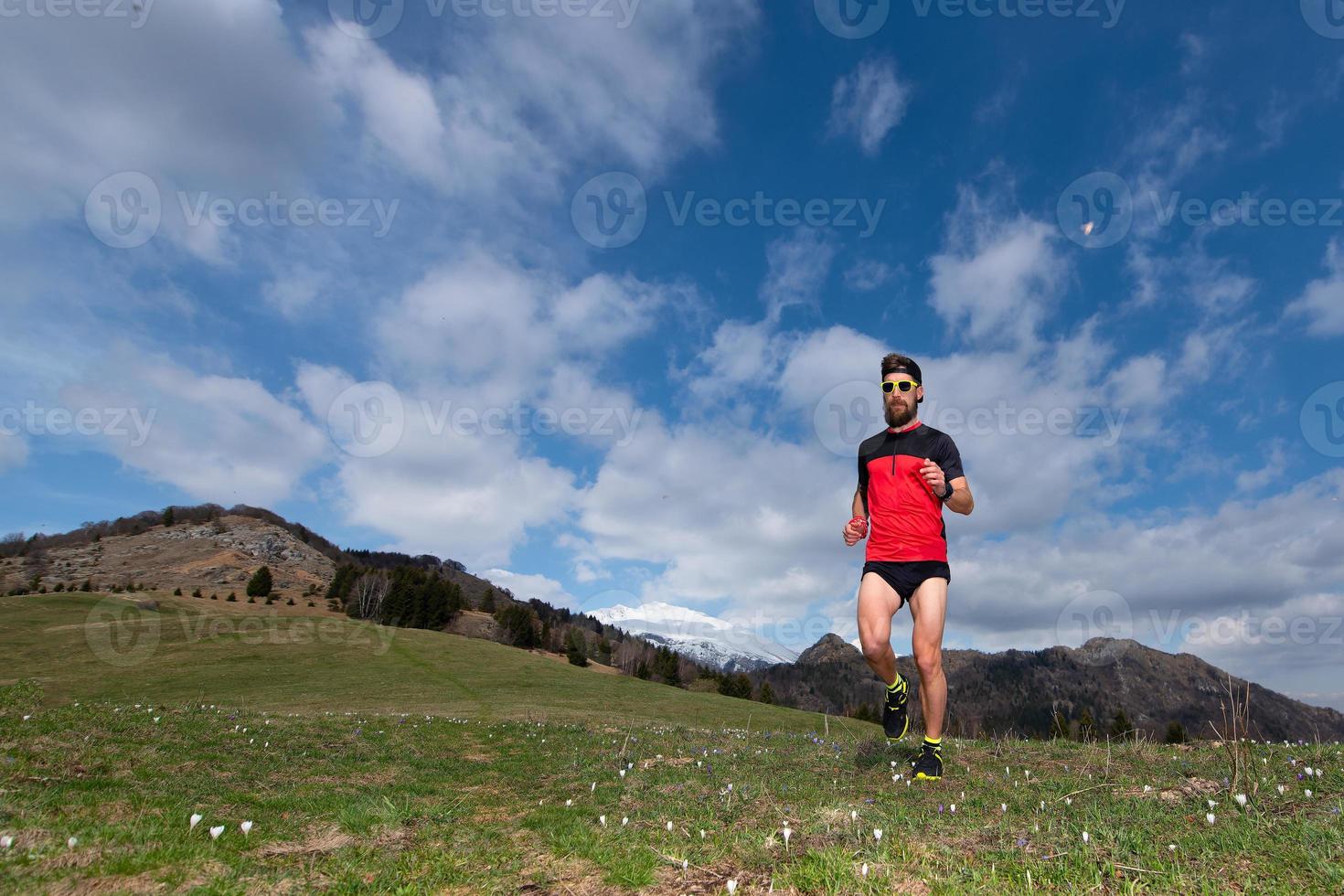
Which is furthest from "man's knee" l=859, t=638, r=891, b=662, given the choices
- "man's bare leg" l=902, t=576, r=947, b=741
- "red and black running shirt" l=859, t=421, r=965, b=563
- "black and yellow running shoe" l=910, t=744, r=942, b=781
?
"black and yellow running shoe" l=910, t=744, r=942, b=781

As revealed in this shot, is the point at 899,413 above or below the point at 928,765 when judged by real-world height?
above

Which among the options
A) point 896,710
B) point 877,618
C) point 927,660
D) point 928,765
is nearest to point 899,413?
point 877,618

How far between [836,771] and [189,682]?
54.7 m

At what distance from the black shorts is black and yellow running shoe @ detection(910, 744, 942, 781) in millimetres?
1583

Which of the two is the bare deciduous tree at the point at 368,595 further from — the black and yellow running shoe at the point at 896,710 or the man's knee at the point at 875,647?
the man's knee at the point at 875,647

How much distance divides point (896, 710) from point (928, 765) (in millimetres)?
616

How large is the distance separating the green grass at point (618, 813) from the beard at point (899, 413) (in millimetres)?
3924

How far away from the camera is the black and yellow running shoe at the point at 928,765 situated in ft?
22.5

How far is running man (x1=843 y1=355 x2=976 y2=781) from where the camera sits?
6836mm

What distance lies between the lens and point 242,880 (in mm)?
3920

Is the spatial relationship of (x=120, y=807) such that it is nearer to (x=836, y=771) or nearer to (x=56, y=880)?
(x=56, y=880)

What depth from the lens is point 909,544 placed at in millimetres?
7035

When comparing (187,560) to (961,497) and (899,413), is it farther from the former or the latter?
(961,497)

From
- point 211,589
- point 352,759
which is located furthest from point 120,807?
point 211,589
